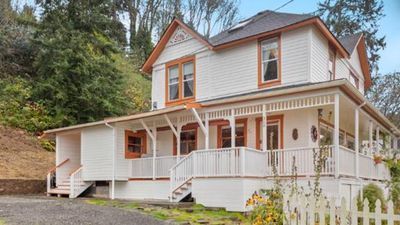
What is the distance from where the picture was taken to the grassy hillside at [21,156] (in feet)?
58.9

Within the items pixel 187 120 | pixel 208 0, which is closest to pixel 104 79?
pixel 187 120

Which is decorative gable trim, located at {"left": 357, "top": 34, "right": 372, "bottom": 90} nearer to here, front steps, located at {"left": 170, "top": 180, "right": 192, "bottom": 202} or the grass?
front steps, located at {"left": 170, "top": 180, "right": 192, "bottom": 202}

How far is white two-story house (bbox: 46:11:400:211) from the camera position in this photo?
11898 mm

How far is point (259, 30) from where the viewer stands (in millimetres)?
15094

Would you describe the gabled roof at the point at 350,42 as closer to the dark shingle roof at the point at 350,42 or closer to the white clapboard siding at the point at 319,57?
the dark shingle roof at the point at 350,42

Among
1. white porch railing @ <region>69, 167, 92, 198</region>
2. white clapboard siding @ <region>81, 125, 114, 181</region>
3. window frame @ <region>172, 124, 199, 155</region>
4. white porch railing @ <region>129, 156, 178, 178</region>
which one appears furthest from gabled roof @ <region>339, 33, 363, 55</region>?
white porch railing @ <region>69, 167, 92, 198</region>

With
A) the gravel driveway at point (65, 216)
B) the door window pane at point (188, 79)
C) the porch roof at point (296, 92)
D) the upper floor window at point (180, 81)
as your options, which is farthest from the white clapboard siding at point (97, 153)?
the gravel driveway at point (65, 216)

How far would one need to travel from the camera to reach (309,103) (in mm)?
11695

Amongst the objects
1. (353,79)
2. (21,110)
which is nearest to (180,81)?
(353,79)

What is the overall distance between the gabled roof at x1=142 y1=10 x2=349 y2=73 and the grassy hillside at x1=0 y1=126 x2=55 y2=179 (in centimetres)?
698

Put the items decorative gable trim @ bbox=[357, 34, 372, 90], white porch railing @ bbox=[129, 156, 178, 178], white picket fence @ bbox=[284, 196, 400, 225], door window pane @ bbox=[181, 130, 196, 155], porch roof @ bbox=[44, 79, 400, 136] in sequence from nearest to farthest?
1. white picket fence @ bbox=[284, 196, 400, 225]
2. porch roof @ bbox=[44, 79, 400, 136]
3. white porch railing @ bbox=[129, 156, 178, 178]
4. door window pane @ bbox=[181, 130, 196, 155]
5. decorative gable trim @ bbox=[357, 34, 372, 90]

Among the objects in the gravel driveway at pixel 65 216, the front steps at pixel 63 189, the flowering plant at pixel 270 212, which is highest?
the flowering plant at pixel 270 212

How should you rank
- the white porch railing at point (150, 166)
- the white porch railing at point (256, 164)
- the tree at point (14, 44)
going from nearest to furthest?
the white porch railing at point (256, 164) → the white porch railing at point (150, 166) → the tree at point (14, 44)

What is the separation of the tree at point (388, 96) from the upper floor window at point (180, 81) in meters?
21.5
